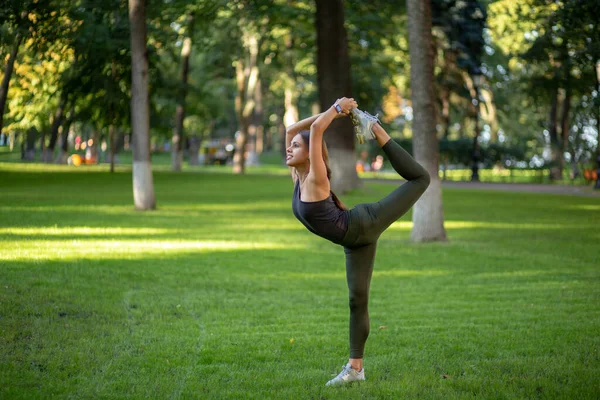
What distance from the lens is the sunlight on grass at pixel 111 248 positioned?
13.4 m

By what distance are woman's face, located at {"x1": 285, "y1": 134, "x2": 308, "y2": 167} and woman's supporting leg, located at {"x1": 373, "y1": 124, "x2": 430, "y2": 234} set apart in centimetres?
56

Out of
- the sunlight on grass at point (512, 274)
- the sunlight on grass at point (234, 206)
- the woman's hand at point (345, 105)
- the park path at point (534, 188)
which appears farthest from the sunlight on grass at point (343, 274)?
the park path at point (534, 188)

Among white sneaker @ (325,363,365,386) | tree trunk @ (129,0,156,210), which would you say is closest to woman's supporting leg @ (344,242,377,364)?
white sneaker @ (325,363,365,386)

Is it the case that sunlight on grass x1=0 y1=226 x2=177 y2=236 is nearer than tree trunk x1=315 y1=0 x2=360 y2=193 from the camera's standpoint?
Yes

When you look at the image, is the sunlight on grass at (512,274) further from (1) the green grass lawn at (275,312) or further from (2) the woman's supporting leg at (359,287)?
(2) the woman's supporting leg at (359,287)

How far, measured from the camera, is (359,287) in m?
6.45

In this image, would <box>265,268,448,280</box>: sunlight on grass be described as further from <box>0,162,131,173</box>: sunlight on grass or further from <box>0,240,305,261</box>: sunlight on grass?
<box>0,162,131,173</box>: sunlight on grass

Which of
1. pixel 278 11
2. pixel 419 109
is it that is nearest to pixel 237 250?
pixel 419 109

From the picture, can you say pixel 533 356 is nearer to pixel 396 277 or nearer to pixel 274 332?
pixel 274 332

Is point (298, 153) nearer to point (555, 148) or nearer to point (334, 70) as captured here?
point (334, 70)

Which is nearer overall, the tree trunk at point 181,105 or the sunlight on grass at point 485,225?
the sunlight on grass at point 485,225

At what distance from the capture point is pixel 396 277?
1302 centimetres

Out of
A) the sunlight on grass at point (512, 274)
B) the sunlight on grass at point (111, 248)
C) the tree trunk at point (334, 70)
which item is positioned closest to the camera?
the sunlight on grass at point (512, 274)

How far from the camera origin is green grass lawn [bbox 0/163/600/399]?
6.72 metres
